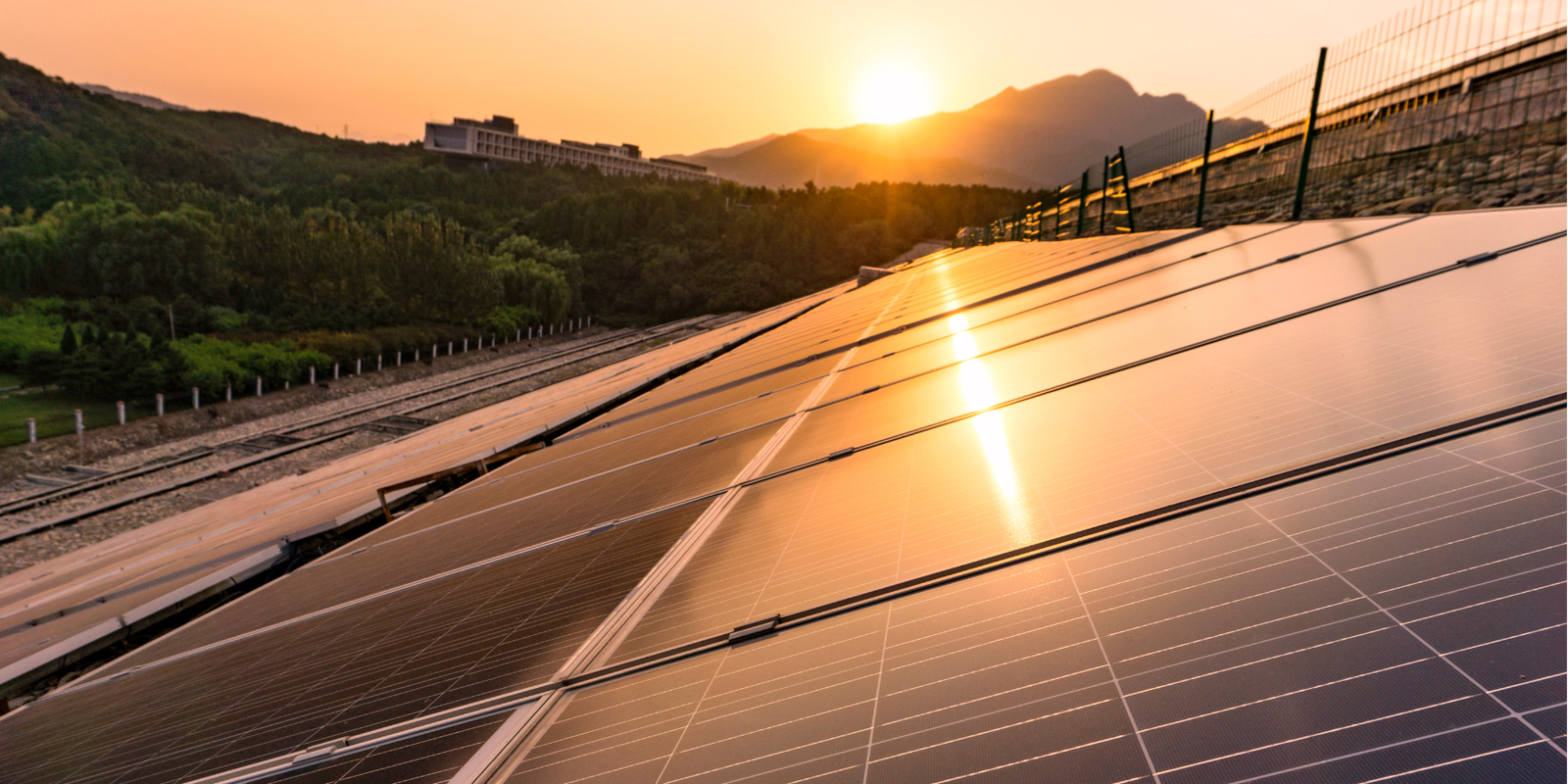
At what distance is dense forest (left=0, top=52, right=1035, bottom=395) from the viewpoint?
5662 cm

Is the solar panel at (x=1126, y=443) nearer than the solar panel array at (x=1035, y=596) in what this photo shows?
No

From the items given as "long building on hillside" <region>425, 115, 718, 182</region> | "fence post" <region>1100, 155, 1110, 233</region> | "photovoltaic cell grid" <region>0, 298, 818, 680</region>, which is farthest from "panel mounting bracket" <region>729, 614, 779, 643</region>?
"long building on hillside" <region>425, 115, 718, 182</region>

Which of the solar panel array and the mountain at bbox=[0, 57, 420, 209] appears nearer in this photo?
the solar panel array

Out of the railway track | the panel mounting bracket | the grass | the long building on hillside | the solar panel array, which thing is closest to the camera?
the solar panel array

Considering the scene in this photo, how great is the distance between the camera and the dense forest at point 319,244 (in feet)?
186

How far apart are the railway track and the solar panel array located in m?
26.2

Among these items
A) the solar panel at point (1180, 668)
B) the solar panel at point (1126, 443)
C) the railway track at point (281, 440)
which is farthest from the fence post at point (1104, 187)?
the railway track at point (281, 440)

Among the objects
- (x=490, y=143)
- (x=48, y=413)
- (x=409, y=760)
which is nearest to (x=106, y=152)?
(x=490, y=143)

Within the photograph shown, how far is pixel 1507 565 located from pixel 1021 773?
117 cm

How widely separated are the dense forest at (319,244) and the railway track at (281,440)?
9714mm

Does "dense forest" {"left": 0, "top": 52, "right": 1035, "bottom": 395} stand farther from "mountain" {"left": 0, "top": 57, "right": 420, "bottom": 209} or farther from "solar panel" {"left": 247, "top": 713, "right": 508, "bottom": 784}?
"solar panel" {"left": 247, "top": 713, "right": 508, "bottom": 784}

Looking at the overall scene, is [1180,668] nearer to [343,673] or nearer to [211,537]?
[343,673]

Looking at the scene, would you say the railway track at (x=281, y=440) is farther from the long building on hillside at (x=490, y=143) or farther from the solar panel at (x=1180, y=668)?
the long building on hillside at (x=490, y=143)

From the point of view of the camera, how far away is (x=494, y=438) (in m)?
12.0
